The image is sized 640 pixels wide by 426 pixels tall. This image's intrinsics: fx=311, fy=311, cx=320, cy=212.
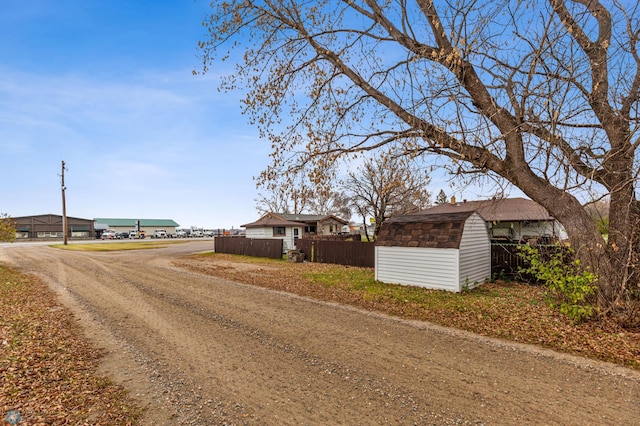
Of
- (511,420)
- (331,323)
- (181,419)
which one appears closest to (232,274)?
(331,323)

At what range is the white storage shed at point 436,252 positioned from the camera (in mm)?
10711

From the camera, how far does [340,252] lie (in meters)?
18.8

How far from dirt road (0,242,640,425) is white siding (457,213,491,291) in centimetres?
466

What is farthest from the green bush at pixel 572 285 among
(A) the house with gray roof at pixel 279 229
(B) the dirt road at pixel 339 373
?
(A) the house with gray roof at pixel 279 229

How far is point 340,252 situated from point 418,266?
7705 millimetres

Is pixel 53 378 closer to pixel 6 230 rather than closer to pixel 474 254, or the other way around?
pixel 474 254

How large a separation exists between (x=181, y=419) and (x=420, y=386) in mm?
3047

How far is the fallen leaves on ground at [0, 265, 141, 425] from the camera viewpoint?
145 inches

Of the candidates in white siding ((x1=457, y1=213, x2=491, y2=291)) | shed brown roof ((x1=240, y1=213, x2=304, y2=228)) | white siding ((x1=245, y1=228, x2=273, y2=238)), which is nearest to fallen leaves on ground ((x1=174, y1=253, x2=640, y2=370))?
white siding ((x1=457, y1=213, x2=491, y2=291))

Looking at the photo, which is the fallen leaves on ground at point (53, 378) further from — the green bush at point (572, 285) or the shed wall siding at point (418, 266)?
the shed wall siding at point (418, 266)

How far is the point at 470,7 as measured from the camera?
7.16 meters

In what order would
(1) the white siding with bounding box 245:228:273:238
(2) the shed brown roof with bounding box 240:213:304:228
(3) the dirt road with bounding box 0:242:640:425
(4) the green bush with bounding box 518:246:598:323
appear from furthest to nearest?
1. (1) the white siding with bounding box 245:228:273:238
2. (2) the shed brown roof with bounding box 240:213:304:228
3. (4) the green bush with bounding box 518:246:598:323
4. (3) the dirt road with bounding box 0:242:640:425

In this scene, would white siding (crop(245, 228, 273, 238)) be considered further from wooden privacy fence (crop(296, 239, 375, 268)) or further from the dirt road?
the dirt road

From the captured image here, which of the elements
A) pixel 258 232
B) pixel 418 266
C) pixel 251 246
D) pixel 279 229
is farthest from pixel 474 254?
pixel 258 232
